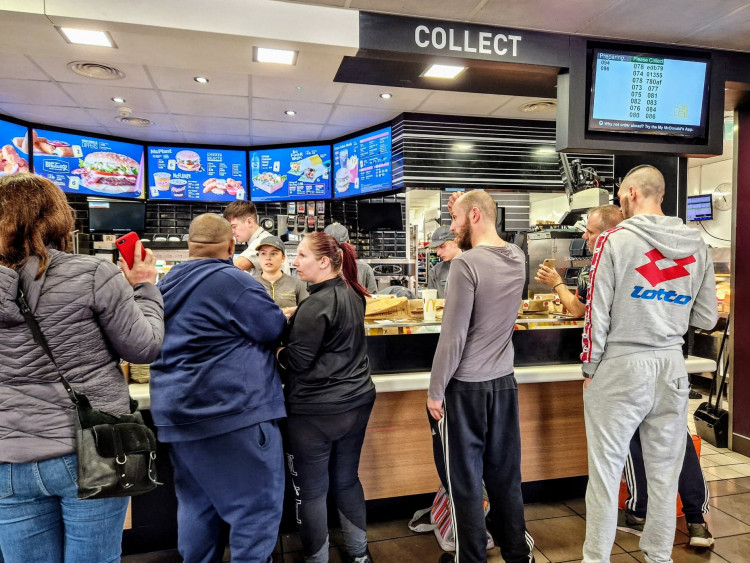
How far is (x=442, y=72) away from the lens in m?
3.61

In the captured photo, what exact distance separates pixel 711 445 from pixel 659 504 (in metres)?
2.53

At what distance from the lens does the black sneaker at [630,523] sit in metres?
2.81

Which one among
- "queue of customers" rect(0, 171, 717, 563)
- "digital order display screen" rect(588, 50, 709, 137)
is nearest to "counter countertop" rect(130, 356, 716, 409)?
"queue of customers" rect(0, 171, 717, 563)

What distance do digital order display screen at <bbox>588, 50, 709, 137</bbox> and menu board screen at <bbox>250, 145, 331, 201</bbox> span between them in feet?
12.4

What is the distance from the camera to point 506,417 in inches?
89.0

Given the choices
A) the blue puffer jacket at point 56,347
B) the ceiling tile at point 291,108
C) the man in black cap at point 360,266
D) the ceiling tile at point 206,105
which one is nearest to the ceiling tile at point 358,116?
the ceiling tile at point 291,108

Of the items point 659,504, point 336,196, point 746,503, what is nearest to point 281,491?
point 659,504

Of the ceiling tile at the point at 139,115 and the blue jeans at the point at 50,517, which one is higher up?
Result: the ceiling tile at the point at 139,115

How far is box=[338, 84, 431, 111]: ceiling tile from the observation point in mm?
4602

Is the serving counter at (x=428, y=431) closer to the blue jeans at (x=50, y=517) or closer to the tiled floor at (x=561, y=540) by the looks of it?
the tiled floor at (x=561, y=540)

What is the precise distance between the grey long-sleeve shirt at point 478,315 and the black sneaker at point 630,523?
56.2 inches

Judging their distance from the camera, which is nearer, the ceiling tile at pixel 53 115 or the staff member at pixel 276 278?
the staff member at pixel 276 278

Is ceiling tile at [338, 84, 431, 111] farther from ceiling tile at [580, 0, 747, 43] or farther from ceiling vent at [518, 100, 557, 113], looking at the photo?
ceiling tile at [580, 0, 747, 43]

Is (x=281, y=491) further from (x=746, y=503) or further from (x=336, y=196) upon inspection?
(x=336, y=196)
